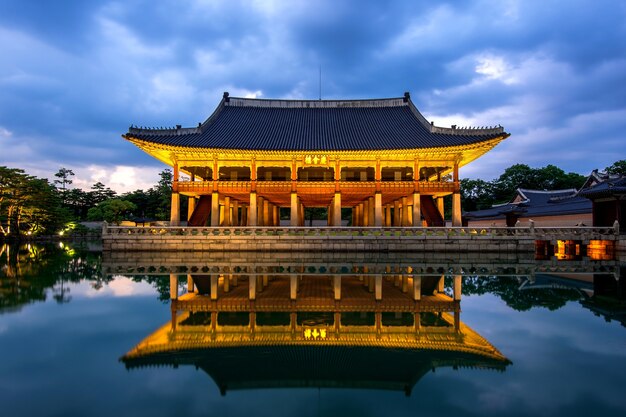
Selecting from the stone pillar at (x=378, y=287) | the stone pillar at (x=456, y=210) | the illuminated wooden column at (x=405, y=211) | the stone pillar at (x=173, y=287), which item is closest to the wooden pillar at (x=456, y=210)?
the stone pillar at (x=456, y=210)

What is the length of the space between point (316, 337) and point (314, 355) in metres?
0.81

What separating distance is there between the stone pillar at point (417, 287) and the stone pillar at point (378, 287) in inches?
38.9

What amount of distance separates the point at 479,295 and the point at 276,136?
22862mm

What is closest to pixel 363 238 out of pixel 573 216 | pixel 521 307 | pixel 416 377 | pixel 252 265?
pixel 252 265

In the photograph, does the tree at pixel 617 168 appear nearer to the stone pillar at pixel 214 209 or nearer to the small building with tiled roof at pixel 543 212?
the small building with tiled roof at pixel 543 212

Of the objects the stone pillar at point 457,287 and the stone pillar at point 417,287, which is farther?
the stone pillar at point 457,287

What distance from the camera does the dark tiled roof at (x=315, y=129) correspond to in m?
26.6

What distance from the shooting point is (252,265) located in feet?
56.4

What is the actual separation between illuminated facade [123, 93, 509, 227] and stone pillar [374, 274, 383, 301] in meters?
12.9

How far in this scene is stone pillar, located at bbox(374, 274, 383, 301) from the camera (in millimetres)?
9953

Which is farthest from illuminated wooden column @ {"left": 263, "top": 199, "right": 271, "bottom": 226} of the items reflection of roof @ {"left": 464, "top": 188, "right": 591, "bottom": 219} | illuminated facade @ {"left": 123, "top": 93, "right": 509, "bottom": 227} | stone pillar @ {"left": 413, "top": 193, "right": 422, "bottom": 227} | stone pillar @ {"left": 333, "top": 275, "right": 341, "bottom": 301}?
reflection of roof @ {"left": 464, "top": 188, "right": 591, "bottom": 219}

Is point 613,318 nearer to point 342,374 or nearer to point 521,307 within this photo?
point 521,307

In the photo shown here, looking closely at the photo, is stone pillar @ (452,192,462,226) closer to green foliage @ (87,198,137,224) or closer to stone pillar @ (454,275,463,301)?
stone pillar @ (454,275,463,301)

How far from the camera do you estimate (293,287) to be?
36.7 ft
